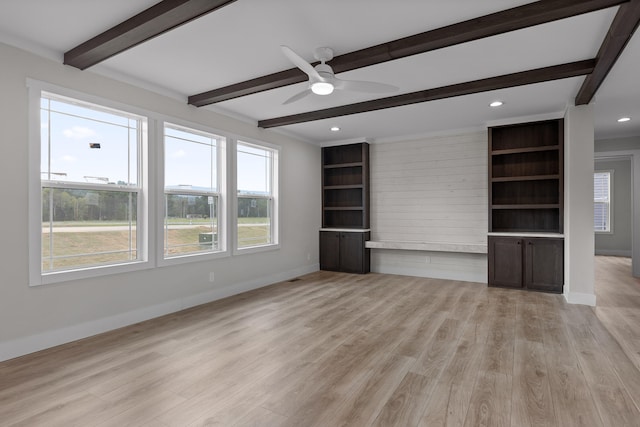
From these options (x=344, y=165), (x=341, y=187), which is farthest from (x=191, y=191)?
(x=344, y=165)

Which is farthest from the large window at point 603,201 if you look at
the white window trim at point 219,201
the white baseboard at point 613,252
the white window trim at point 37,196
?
the white window trim at point 37,196

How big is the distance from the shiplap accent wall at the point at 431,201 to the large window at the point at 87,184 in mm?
4437

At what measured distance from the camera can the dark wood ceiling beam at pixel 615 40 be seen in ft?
7.43

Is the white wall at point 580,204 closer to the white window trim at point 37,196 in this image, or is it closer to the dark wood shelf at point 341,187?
the dark wood shelf at point 341,187

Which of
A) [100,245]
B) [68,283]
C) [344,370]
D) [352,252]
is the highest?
[100,245]

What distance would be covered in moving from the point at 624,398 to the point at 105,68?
16.8ft

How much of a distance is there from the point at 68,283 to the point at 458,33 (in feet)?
13.4

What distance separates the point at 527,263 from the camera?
5141mm

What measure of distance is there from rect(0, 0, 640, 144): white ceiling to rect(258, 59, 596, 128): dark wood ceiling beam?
95mm

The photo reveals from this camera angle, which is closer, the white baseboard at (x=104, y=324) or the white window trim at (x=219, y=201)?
the white baseboard at (x=104, y=324)

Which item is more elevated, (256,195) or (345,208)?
(256,195)

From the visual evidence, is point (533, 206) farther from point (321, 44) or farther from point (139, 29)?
point (139, 29)

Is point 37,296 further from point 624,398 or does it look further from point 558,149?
point 558,149

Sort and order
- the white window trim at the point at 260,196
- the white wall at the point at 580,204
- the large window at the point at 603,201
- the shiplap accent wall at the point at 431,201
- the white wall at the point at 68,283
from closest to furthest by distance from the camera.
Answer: the white wall at the point at 68,283, the white wall at the point at 580,204, the white window trim at the point at 260,196, the shiplap accent wall at the point at 431,201, the large window at the point at 603,201
